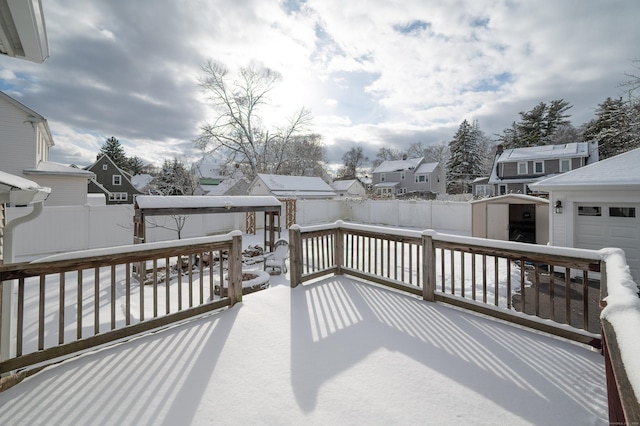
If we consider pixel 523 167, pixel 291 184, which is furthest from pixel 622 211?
pixel 523 167

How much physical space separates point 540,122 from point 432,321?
33044 mm

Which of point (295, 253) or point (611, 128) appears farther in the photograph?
point (611, 128)

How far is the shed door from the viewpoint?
9.72 m

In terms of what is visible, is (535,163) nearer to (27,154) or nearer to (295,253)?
(295,253)

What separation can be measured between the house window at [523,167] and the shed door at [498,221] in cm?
1556

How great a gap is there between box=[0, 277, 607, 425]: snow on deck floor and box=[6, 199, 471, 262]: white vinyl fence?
7188 millimetres

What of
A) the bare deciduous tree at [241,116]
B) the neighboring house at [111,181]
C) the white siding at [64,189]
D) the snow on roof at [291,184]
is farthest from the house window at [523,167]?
the neighboring house at [111,181]

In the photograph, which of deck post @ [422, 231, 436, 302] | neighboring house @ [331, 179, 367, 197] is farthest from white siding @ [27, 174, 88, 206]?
neighboring house @ [331, 179, 367, 197]

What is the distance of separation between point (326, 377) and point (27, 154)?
637 inches

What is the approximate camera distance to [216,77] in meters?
18.5

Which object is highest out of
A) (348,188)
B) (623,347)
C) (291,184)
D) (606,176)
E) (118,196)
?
(348,188)

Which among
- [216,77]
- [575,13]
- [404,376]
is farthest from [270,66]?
[404,376]

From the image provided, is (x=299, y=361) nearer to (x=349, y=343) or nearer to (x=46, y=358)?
(x=349, y=343)

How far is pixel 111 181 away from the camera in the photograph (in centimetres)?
2488
